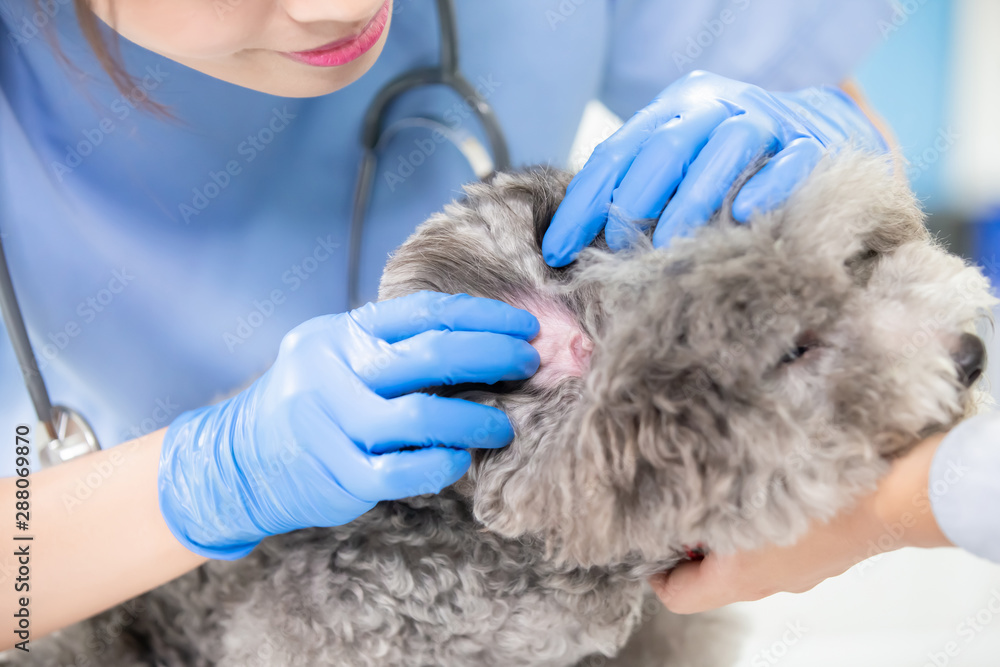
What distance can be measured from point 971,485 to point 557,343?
1.31ft

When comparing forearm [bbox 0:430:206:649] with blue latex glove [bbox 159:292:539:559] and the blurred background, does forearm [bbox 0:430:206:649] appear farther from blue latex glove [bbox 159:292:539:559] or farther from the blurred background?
the blurred background

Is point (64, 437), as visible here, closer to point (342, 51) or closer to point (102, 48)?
point (102, 48)

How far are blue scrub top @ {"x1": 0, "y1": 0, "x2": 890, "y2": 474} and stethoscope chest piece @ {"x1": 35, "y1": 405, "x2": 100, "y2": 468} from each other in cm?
21

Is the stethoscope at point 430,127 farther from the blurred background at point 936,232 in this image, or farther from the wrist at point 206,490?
the wrist at point 206,490

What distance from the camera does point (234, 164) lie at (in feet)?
3.95

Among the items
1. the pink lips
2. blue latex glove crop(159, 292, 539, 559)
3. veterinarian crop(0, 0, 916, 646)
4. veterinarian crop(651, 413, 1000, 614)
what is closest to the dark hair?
veterinarian crop(0, 0, 916, 646)

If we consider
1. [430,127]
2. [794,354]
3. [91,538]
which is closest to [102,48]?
[430,127]

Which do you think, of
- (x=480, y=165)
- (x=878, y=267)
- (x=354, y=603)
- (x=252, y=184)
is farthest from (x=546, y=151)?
(x=354, y=603)

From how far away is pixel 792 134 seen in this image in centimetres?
90

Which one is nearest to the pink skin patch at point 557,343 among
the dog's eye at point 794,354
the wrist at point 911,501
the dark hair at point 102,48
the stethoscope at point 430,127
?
the dog's eye at point 794,354

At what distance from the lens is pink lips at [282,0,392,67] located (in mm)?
948

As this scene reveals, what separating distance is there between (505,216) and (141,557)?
2.12 feet

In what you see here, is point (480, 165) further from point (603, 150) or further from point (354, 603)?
point (354, 603)

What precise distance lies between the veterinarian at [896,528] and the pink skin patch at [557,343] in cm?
27
